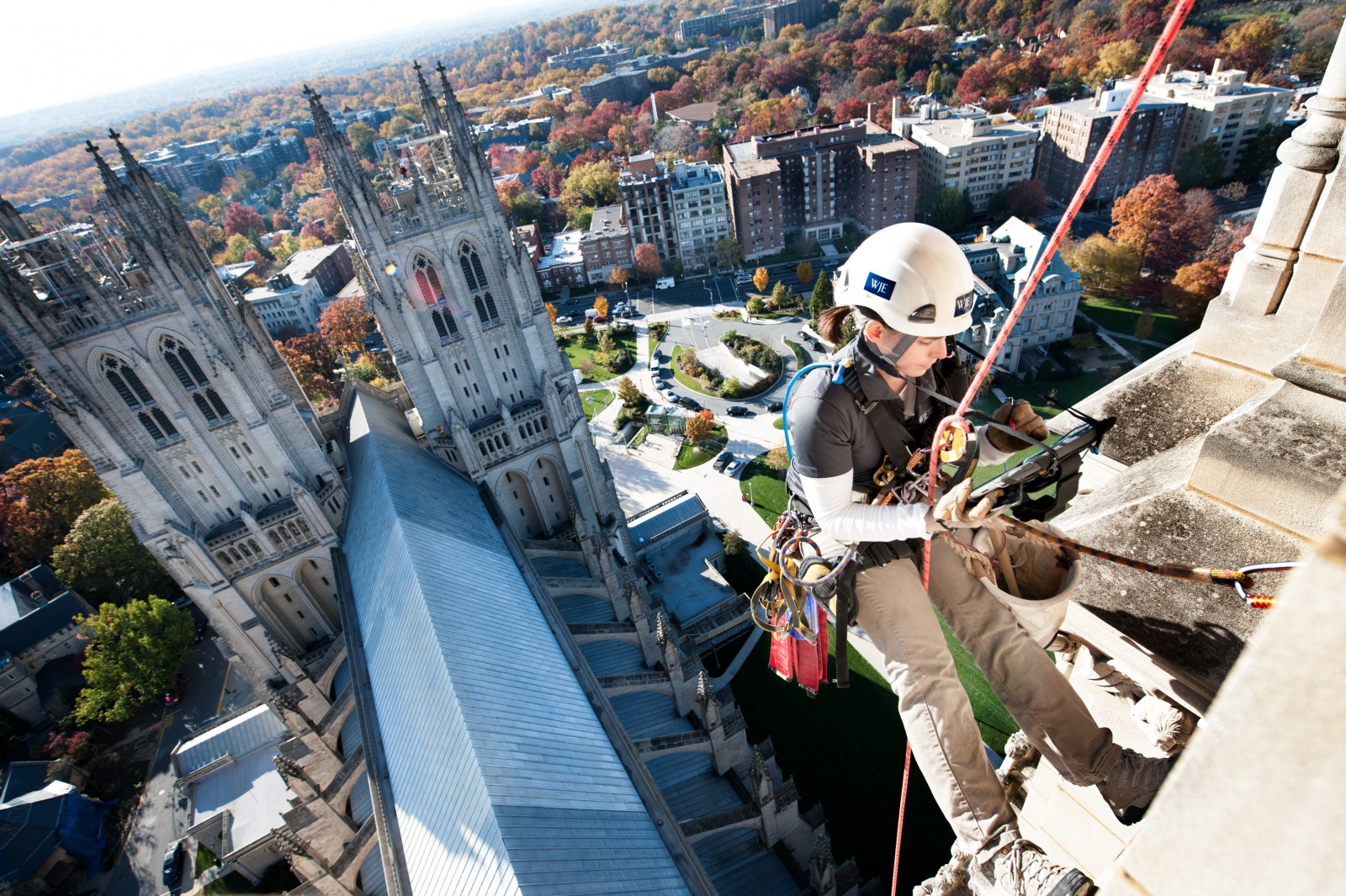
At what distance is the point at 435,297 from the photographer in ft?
86.8

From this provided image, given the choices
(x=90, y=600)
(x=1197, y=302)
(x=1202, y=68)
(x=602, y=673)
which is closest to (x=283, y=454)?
(x=602, y=673)

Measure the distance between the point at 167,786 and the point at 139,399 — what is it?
22453 mm

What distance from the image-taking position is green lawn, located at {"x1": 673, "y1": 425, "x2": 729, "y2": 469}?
4773 centimetres

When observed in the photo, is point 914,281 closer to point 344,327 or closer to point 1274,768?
point 1274,768

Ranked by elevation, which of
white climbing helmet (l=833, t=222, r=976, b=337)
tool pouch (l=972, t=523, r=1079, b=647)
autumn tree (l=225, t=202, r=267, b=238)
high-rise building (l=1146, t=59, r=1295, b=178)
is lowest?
autumn tree (l=225, t=202, r=267, b=238)

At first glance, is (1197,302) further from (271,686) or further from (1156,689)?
(271,686)

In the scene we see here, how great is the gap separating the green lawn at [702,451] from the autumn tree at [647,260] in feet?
106

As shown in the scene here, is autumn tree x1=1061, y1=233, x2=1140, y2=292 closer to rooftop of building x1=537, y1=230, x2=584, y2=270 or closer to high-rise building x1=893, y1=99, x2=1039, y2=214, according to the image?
high-rise building x1=893, y1=99, x2=1039, y2=214

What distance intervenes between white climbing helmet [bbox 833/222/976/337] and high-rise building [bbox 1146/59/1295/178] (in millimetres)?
83347

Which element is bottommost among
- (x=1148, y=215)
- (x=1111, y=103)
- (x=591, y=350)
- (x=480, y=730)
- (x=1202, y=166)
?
(x=591, y=350)

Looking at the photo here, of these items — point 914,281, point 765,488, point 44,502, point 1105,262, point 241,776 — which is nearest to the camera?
point 914,281

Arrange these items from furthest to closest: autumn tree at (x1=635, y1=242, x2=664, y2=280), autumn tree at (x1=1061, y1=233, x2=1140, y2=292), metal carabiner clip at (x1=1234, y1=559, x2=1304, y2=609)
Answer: autumn tree at (x1=635, y1=242, x2=664, y2=280) < autumn tree at (x1=1061, y1=233, x2=1140, y2=292) < metal carabiner clip at (x1=1234, y1=559, x2=1304, y2=609)

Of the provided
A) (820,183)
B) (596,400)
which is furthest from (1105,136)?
(596,400)

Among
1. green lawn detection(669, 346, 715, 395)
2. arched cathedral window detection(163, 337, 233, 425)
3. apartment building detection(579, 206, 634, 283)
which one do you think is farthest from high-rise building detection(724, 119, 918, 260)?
arched cathedral window detection(163, 337, 233, 425)
